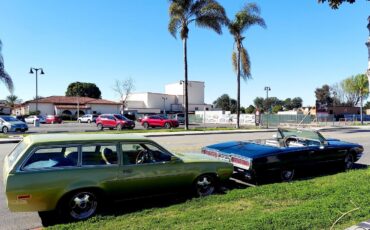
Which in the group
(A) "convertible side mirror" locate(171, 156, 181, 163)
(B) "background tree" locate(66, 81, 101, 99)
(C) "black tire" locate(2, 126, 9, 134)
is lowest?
(C) "black tire" locate(2, 126, 9, 134)

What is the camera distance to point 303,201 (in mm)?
6070

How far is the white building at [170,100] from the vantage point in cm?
9606

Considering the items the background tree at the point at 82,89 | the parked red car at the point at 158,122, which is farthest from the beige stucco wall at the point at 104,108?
the parked red car at the point at 158,122

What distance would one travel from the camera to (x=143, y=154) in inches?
244

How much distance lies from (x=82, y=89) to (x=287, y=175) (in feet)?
358

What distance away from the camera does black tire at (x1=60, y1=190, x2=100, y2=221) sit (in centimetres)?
527

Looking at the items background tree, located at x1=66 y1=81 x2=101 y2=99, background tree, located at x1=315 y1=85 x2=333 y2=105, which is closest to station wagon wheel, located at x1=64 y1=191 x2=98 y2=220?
background tree, located at x1=66 y1=81 x2=101 y2=99

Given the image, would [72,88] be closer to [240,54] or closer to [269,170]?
[240,54]

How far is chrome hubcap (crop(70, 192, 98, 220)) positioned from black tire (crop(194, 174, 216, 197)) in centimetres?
203

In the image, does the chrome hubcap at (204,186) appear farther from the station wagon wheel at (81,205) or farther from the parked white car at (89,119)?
the parked white car at (89,119)

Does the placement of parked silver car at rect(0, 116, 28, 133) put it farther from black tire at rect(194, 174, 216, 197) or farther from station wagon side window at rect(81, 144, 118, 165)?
black tire at rect(194, 174, 216, 197)

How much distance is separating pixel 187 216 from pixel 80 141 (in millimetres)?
2107

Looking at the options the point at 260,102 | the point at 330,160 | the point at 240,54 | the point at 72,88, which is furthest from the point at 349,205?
the point at 260,102

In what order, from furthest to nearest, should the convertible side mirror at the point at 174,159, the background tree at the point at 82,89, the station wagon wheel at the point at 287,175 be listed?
the background tree at the point at 82,89 < the station wagon wheel at the point at 287,175 < the convertible side mirror at the point at 174,159
